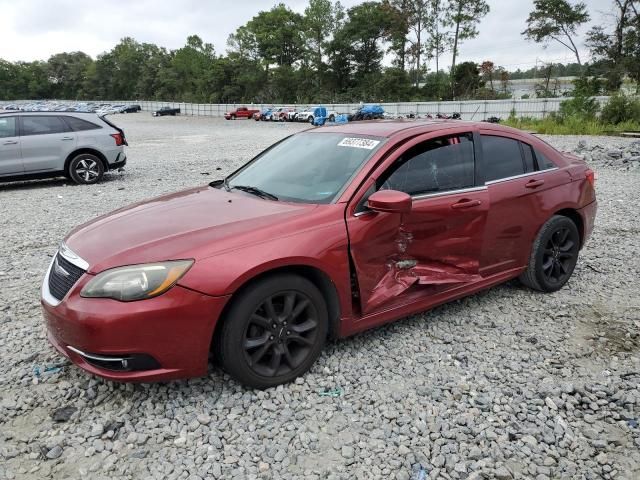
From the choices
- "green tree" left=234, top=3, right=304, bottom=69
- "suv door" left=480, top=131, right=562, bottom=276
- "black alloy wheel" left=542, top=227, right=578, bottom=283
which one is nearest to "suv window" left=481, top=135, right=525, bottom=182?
"suv door" left=480, top=131, right=562, bottom=276

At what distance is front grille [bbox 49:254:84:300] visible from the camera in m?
2.86

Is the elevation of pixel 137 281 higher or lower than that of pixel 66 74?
lower

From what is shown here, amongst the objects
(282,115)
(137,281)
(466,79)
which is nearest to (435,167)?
(137,281)

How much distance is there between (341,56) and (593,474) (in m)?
66.7

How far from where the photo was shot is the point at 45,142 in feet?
34.1

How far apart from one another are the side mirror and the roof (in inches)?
26.6

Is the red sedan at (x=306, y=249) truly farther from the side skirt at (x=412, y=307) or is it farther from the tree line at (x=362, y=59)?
the tree line at (x=362, y=59)

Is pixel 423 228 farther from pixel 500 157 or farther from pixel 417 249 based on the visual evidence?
pixel 500 157

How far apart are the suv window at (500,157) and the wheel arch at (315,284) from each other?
1657mm

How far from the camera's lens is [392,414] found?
2842 millimetres

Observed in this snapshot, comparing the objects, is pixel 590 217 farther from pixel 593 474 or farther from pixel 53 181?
pixel 53 181

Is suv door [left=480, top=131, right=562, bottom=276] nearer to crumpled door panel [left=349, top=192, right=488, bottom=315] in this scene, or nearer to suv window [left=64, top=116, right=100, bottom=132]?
crumpled door panel [left=349, top=192, right=488, bottom=315]

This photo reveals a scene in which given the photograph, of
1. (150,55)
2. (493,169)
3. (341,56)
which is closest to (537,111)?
(493,169)

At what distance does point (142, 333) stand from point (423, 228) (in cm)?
193
